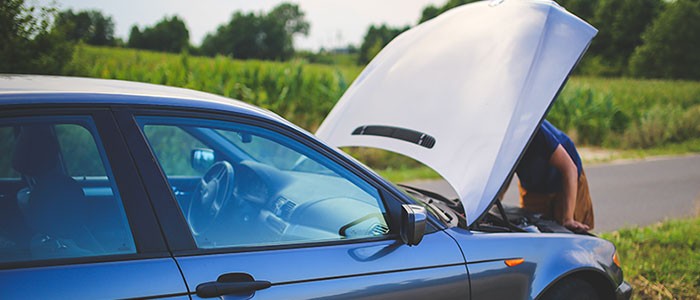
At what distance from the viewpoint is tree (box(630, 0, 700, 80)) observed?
4294 centimetres

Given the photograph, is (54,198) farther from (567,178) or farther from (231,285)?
(567,178)

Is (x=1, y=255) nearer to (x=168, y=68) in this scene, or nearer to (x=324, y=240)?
(x=324, y=240)

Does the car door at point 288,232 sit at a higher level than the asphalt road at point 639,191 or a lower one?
higher

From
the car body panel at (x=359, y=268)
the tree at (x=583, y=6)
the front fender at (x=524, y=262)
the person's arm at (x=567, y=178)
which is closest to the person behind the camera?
the car body panel at (x=359, y=268)

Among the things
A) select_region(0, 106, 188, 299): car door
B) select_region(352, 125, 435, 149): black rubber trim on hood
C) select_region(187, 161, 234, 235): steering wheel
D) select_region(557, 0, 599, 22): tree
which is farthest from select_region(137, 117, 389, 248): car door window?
select_region(557, 0, 599, 22): tree

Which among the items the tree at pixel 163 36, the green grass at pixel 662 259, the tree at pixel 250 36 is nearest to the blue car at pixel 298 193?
the green grass at pixel 662 259

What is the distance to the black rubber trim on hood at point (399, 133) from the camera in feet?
11.2

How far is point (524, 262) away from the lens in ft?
9.17

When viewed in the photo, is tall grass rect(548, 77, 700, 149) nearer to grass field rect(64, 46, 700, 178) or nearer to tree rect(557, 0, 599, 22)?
grass field rect(64, 46, 700, 178)

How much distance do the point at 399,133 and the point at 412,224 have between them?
1.26 meters

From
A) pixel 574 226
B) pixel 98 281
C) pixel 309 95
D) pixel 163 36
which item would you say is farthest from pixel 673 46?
pixel 98 281

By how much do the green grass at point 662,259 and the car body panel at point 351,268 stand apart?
2440mm

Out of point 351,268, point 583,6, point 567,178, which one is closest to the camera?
point 351,268

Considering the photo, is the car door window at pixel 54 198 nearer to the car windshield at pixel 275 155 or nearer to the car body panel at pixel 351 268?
the car body panel at pixel 351 268
